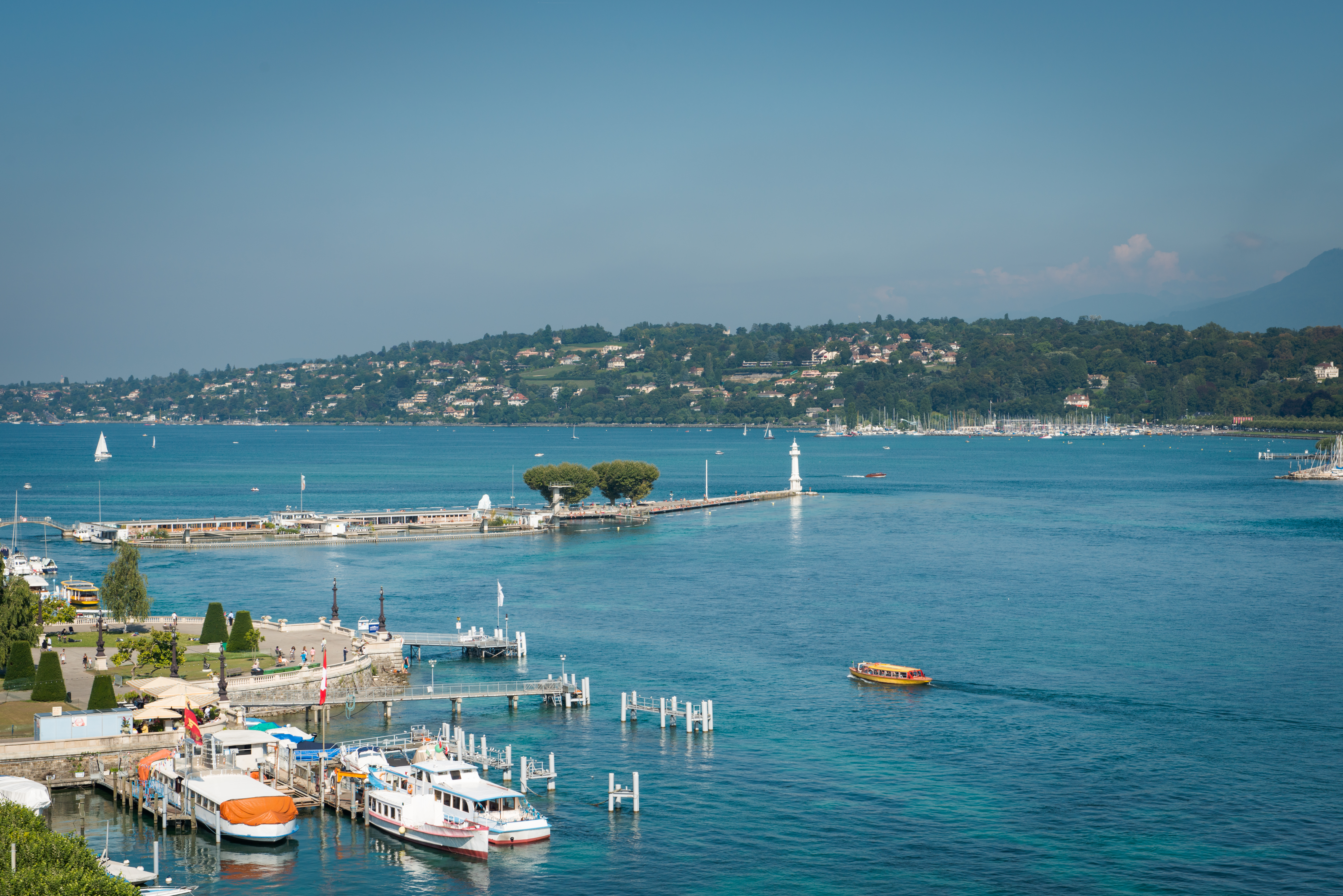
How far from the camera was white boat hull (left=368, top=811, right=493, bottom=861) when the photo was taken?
3338cm

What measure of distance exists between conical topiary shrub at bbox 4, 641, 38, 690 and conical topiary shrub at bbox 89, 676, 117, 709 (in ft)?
16.4

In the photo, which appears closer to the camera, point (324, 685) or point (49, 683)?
point (324, 685)

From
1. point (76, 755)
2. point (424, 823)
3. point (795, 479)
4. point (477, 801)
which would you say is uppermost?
point (795, 479)

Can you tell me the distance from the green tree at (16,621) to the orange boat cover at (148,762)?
9.47m

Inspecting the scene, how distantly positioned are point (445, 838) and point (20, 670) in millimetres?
20056

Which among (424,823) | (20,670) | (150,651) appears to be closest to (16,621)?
(20,670)

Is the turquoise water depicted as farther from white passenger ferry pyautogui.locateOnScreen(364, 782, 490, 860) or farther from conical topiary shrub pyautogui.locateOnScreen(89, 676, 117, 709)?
conical topiary shrub pyautogui.locateOnScreen(89, 676, 117, 709)

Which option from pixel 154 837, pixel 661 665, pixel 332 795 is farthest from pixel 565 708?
pixel 154 837

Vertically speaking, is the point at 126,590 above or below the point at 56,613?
above

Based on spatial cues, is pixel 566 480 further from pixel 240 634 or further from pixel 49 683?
pixel 49 683

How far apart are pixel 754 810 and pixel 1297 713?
24.3 metres

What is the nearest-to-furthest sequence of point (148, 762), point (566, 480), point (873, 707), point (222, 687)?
point (148, 762) → point (222, 687) → point (873, 707) → point (566, 480)

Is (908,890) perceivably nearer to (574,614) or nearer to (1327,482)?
(574,614)

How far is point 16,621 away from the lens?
4562 cm
